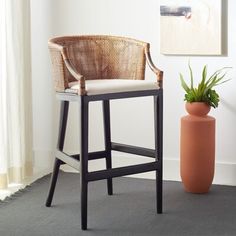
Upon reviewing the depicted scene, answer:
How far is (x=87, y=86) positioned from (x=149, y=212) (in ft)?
2.39

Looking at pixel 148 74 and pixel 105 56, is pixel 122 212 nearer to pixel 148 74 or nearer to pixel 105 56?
pixel 105 56

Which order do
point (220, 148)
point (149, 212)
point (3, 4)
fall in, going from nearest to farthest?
point (149, 212)
point (3, 4)
point (220, 148)

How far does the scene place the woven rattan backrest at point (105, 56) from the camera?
276cm

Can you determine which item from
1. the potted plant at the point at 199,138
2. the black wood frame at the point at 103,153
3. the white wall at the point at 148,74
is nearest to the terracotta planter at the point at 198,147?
the potted plant at the point at 199,138

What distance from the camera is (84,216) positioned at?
2445mm

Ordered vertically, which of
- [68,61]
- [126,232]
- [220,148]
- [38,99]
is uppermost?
[68,61]

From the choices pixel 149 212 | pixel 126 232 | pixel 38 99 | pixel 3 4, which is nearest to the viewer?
pixel 126 232

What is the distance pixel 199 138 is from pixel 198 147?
0.05 metres

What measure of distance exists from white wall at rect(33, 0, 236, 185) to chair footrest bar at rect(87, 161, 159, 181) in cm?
71

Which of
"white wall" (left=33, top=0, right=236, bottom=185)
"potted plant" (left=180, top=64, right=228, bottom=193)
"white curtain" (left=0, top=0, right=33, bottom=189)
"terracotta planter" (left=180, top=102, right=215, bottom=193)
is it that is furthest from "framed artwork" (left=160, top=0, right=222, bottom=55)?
"white curtain" (left=0, top=0, right=33, bottom=189)

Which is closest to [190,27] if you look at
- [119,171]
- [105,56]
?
[105,56]

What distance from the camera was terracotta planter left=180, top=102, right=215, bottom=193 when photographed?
2.91m

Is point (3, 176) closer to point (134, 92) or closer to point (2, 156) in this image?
point (2, 156)

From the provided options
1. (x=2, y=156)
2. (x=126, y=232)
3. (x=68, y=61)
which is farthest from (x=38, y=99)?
(x=126, y=232)
